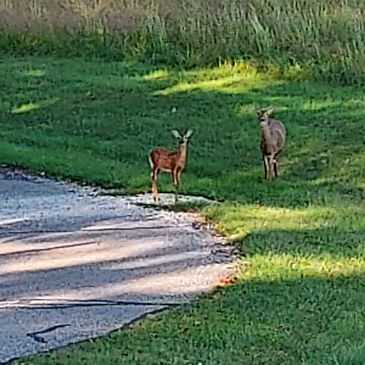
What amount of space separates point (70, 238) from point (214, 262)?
1.53 metres

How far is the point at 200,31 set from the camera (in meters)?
20.6

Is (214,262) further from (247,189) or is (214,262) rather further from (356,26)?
(356,26)

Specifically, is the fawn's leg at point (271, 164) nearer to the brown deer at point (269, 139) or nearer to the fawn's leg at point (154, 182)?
the brown deer at point (269, 139)

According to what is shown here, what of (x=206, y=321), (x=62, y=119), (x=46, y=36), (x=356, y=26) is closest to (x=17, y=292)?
(x=206, y=321)

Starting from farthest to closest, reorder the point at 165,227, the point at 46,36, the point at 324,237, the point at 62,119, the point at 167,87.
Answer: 1. the point at 46,36
2. the point at 167,87
3. the point at 62,119
4. the point at 165,227
5. the point at 324,237

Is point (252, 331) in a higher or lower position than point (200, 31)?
lower

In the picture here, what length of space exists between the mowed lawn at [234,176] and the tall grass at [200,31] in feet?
1.81

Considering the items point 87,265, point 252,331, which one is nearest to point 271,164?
point 87,265

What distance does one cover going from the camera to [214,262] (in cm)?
969

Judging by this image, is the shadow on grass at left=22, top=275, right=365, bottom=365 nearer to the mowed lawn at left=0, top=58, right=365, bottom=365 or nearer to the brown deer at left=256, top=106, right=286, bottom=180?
the mowed lawn at left=0, top=58, right=365, bottom=365

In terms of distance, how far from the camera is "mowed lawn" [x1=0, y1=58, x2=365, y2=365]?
7508 millimetres

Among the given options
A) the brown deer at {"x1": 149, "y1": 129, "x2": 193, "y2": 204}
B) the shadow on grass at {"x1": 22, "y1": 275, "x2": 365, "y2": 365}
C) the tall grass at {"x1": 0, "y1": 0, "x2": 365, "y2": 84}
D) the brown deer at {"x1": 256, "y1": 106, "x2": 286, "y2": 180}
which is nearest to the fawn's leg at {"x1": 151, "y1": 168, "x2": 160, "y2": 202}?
the brown deer at {"x1": 149, "y1": 129, "x2": 193, "y2": 204}

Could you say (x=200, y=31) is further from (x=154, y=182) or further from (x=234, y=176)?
(x=154, y=182)

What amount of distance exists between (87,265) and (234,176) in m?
4.39
